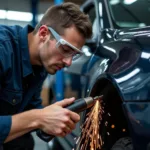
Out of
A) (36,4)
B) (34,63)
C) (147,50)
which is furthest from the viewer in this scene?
(36,4)

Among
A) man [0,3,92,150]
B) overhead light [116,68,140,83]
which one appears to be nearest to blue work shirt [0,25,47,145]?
man [0,3,92,150]

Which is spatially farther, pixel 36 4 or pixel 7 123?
pixel 36 4

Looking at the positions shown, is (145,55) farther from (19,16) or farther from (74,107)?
(19,16)

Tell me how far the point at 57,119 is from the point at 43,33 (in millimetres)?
536

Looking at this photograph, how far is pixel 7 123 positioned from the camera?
4.44 ft

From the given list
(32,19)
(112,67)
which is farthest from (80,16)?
(32,19)

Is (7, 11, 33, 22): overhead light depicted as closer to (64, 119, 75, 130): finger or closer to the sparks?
the sparks

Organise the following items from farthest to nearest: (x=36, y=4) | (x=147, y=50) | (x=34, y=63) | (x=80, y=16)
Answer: (x=36, y=4) < (x=34, y=63) < (x=80, y=16) < (x=147, y=50)

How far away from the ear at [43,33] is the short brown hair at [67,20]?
0.05 m

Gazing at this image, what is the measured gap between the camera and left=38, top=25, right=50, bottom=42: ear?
1.61m

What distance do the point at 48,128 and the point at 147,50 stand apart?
616mm

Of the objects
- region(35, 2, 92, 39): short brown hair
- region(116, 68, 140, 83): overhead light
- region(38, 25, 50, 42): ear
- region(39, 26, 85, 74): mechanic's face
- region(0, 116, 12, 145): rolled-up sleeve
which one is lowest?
region(0, 116, 12, 145): rolled-up sleeve

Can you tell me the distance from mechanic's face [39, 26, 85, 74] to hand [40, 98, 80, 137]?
0.36 m

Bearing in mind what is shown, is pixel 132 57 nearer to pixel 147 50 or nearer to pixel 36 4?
pixel 147 50
